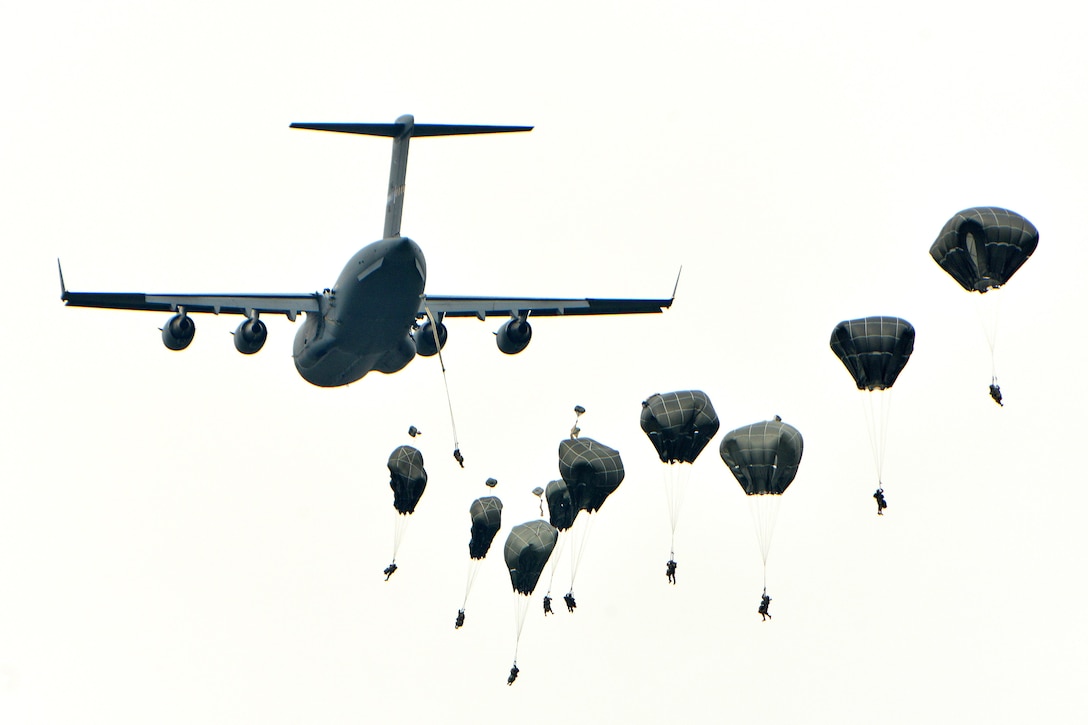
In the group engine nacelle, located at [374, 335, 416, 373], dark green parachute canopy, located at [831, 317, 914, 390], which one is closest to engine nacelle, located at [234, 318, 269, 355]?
engine nacelle, located at [374, 335, 416, 373]

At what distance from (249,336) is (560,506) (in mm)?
13234

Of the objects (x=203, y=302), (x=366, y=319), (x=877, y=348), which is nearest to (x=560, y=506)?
(x=366, y=319)

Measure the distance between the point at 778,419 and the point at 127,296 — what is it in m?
21.6

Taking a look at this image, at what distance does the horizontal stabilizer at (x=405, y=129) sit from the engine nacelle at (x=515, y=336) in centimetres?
827

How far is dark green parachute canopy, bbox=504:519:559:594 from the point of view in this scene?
64.9m

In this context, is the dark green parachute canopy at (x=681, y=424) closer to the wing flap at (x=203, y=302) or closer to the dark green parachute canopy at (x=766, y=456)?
the dark green parachute canopy at (x=766, y=456)

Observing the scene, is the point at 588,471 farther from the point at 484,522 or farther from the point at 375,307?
the point at 375,307

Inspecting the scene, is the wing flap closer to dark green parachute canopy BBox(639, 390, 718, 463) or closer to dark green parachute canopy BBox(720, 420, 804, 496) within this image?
dark green parachute canopy BBox(639, 390, 718, 463)

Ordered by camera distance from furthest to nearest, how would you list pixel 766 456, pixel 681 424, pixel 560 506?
pixel 560 506 → pixel 681 424 → pixel 766 456

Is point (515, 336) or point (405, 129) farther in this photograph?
point (515, 336)

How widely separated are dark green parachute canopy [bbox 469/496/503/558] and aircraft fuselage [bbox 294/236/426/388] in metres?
6.35

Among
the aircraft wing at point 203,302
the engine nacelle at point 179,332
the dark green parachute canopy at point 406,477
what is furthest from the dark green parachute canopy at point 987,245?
the engine nacelle at point 179,332

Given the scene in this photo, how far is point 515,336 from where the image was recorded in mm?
63875

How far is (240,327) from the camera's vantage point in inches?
2372
